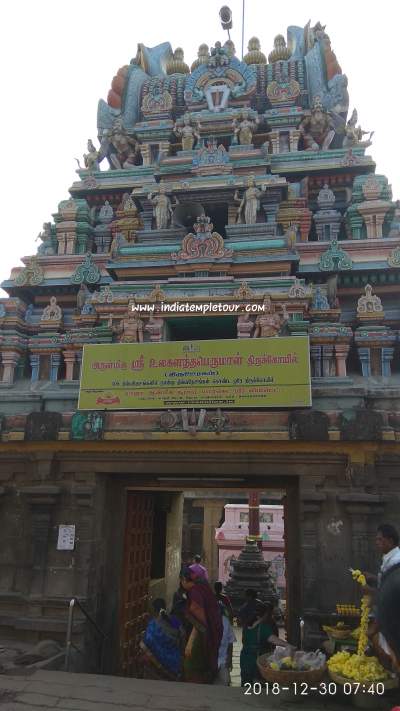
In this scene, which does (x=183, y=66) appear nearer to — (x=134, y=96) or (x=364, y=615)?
(x=134, y=96)

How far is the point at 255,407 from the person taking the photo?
1025cm

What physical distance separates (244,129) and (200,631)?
1505 centimetres

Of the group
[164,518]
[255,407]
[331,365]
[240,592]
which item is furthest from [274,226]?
[240,592]

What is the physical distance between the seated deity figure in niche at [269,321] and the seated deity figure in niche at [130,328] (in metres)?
2.85

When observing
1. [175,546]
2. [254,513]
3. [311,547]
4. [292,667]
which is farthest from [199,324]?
[254,513]

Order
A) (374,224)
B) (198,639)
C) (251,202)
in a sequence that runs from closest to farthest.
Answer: (198,639)
(374,224)
(251,202)

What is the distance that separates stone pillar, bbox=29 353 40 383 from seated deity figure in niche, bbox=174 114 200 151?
886 centimetres

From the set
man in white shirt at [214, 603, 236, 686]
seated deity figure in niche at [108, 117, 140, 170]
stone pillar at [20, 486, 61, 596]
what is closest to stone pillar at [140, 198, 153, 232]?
seated deity figure in niche at [108, 117, 140, 170]

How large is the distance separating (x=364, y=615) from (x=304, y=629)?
2.49 meters

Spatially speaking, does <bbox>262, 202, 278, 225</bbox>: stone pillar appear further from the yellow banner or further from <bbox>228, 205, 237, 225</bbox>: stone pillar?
the yellow banner

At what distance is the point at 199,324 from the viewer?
1307 cm

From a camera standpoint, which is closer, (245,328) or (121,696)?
(121,696)

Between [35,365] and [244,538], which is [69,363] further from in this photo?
[244,538]

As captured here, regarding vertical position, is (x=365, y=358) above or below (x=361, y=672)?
above
